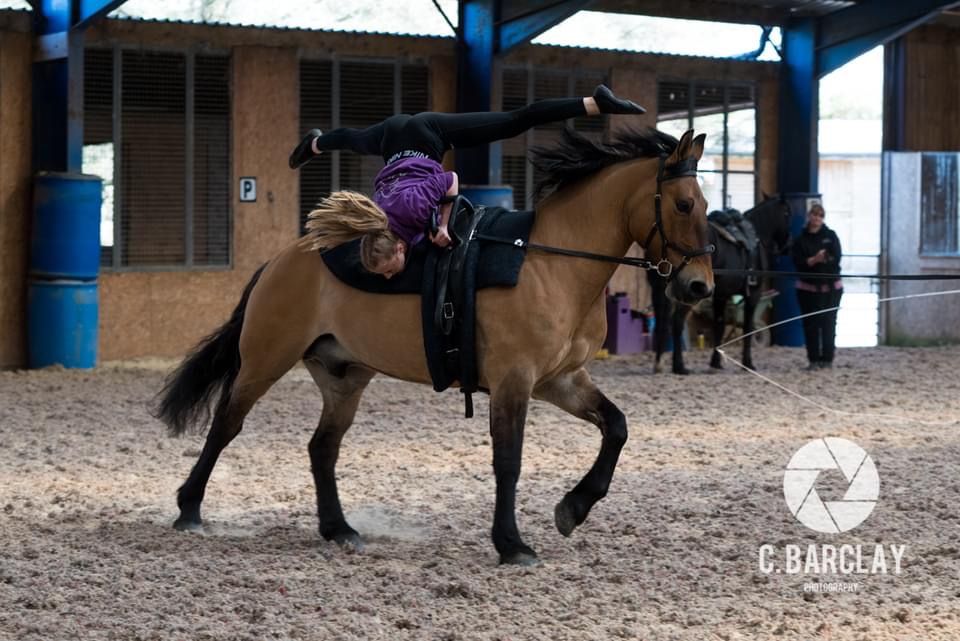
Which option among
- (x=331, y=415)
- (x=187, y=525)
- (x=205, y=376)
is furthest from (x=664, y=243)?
(x=187, y=525)

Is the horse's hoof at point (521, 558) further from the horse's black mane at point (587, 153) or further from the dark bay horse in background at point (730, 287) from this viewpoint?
the dark bay horse in background at point (730, 287)

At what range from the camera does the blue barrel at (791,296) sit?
49.6 ft

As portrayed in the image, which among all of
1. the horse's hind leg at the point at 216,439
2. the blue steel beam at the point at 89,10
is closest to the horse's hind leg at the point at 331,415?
the horse's hind leg at the point at 216,439

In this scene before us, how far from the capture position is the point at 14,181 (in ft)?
38.5

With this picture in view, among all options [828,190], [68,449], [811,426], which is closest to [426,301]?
[68,449]

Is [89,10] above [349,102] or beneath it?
above

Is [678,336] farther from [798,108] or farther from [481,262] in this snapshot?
[481,262]

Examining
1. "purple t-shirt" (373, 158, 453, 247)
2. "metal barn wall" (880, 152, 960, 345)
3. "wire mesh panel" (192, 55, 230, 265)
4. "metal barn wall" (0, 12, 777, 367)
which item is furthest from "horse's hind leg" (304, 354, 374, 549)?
"metal barn wall" (880, 152, 960, 345)

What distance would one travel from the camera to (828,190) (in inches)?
Answer: 1100

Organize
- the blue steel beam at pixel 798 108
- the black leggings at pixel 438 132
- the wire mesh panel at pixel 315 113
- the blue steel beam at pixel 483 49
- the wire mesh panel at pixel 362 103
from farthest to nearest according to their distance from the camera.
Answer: the blue steel beam at pixel 798 108 → the wire mesh panel at pixel 362 103 → the wire mesh panel at pixel 315 113 → the blue steel beam at pixel 483 49 → the black leggings at pixel 438 132

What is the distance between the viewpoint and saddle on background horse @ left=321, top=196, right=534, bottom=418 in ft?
16.9

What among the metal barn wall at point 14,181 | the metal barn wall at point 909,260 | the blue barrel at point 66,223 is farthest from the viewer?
the metal barn wall at point 909,260

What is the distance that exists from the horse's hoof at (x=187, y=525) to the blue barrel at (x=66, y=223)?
621 centimetres

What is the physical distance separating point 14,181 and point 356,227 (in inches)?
296
